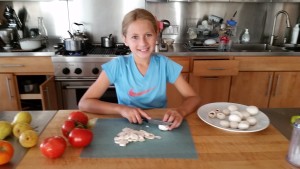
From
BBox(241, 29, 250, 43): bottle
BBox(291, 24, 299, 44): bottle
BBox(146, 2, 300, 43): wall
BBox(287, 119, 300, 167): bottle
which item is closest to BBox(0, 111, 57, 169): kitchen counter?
BBox(287, 119, 300, 167): bottle

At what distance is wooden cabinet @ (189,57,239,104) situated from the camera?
2131 mm

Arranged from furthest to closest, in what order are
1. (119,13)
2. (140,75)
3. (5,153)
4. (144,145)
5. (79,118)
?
(119,13), (140,75), (79,118), (144,145), (5,153)

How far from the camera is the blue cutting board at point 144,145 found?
77cm

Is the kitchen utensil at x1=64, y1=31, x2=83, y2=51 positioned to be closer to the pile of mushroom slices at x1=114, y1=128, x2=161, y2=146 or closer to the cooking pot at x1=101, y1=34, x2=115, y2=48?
the cooking pot at x1=101, y1=34, x2=115, y2=48

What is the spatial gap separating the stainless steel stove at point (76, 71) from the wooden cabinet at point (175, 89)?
48 centimetres

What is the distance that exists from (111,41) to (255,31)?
1.54 meters

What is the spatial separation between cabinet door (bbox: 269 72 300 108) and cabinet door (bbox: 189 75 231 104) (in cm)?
45

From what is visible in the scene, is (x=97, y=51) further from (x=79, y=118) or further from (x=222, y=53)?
(x=79, y=118)

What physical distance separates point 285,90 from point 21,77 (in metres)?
2.44

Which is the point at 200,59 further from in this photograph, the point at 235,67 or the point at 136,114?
the point at 136,114

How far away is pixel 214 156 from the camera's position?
2.54ft

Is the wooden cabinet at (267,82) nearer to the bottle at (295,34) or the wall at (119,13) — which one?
the bottle at (295,34)

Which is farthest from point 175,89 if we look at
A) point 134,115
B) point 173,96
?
point 134,115

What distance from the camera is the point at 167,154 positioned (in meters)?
0.78
